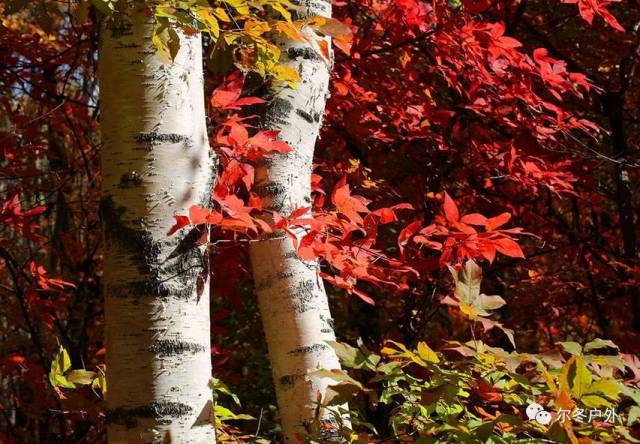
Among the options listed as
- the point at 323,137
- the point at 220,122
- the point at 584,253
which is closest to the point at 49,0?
the point at 220,122

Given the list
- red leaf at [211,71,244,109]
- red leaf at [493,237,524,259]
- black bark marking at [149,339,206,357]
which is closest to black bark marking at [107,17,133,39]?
red leaf at [211,71,244,109]

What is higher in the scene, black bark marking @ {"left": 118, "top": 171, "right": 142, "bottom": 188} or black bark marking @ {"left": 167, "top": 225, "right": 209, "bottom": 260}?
black bark marking @ {"left": 118, "top": 171, "right": 142, "bottom": 188}

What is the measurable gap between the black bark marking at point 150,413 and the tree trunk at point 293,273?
0.33 metres

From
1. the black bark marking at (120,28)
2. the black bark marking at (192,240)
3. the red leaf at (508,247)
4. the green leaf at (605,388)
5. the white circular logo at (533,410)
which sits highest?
the black bark marking at (120,28)

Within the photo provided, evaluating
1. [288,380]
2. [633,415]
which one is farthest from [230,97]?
[633,415]

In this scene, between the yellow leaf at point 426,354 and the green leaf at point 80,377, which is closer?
the yellow leaf at point 426,354

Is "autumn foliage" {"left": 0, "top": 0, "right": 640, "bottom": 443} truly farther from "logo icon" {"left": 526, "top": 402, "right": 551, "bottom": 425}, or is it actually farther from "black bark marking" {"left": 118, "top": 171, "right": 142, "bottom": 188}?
"black bark marking" {"left": 118, "top": 171, "right": 142, "bottom": 188}

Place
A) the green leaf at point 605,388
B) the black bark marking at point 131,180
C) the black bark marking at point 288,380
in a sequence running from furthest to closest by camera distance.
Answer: the black bark marking at point 288,380, the black bark marking at point 131,180, the green leaf at point 605,388

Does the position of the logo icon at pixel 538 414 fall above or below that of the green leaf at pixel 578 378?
below

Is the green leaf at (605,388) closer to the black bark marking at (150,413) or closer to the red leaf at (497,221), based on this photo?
the red leaf at (497,221)

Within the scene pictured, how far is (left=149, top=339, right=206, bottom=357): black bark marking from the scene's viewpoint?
1.30 meters

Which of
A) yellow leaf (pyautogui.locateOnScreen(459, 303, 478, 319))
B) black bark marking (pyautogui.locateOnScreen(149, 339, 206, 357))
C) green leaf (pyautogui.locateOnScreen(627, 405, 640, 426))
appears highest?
yellow leaf (pyautogui.locateOnScreen(459, 303, 478, 319))

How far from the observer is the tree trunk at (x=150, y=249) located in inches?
51.0

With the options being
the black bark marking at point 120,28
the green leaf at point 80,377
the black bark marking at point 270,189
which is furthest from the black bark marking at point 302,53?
the green leaf at point 80,377
